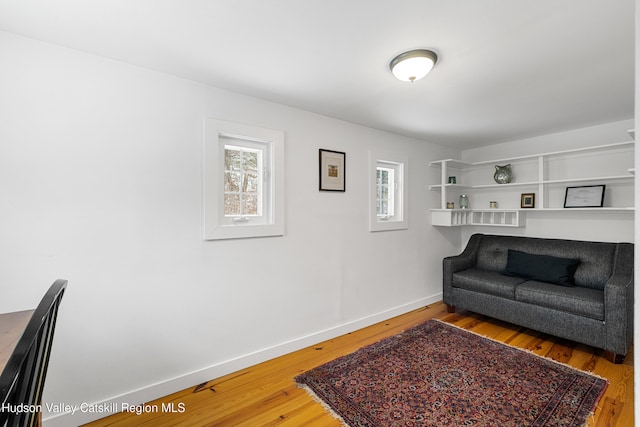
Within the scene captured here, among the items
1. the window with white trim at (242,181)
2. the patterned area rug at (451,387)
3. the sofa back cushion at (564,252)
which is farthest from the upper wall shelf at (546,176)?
the window with white trim at (242,181)

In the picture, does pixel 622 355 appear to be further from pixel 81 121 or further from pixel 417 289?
pixel 81 121

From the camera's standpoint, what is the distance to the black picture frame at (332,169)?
2799 mm

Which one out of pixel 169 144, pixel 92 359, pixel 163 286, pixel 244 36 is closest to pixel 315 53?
pixel 244 36

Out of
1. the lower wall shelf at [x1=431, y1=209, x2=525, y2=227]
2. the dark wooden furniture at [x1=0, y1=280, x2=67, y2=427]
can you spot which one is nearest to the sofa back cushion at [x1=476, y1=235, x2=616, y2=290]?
the lower wall shelf at [x1=431, y1=209, x2=525, y2=227]

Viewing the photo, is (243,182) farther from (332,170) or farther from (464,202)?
(464,202)

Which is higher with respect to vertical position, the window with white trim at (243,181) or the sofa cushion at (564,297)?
the window with white trim at (243,181)

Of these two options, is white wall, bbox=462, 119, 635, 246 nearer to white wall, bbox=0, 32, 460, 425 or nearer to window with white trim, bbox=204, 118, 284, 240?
white wall, bbox=0, 32, 460, 425

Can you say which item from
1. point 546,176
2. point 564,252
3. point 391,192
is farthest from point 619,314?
point 391,192

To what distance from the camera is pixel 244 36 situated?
157 centimetres

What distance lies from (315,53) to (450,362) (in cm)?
253

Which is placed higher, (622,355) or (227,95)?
(227,95)

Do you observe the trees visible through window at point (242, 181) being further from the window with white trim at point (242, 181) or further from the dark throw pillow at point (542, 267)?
the dark throw pillow at point (542, 267)

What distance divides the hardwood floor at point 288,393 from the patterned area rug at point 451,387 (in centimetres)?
10

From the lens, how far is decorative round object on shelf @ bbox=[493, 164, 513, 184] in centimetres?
380
